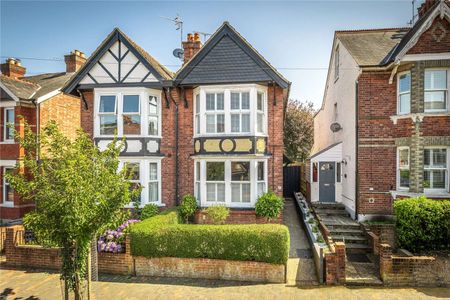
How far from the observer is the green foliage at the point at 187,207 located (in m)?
13.0

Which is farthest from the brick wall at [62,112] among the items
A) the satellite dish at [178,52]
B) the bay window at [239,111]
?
the bay window at [239,111]

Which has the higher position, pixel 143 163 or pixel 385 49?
pixel 385 49

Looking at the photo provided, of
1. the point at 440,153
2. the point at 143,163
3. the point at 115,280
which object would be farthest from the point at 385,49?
the point at 115,280

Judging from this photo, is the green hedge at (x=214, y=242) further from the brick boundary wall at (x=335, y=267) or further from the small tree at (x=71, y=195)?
the small tree at (x=71, y=195)

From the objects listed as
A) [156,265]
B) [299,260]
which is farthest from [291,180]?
[156,265]

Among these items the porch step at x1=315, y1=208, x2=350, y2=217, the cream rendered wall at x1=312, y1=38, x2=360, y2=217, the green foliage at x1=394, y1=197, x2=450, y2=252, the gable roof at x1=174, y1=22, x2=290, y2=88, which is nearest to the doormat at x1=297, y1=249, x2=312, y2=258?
the green foliage at x1=394, y1=197, x2=450, y2=252

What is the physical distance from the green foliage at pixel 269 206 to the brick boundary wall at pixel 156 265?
3945mm

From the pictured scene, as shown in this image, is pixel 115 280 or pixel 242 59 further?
pixel 242 59

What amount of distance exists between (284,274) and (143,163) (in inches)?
325

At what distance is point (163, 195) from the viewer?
14094 millimetres

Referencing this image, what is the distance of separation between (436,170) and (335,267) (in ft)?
23.7

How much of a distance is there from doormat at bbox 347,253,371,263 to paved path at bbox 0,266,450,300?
204 cm

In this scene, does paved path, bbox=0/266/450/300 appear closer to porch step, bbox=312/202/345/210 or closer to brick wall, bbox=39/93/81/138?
porch step, bbox=312/202/345/210

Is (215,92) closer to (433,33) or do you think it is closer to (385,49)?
(385,49)
